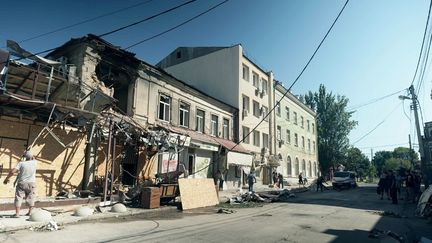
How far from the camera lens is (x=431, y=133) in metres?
25.2

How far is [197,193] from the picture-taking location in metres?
14.6

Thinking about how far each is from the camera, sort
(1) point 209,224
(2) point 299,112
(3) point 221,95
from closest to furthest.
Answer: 1. (1) point 209,224
2. (3) point 221,95
3. (2) point 299,112

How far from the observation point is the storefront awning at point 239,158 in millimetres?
23719

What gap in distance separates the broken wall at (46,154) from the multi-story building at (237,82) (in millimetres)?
15514

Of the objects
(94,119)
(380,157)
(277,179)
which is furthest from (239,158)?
(380,157)

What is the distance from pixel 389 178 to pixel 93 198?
17.1m

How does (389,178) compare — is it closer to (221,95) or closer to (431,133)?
(431,133)

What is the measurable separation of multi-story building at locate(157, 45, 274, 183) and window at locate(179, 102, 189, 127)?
662 centimetres

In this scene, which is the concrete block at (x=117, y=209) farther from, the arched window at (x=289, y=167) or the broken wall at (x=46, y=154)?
the arched window at (x=289, y=167)

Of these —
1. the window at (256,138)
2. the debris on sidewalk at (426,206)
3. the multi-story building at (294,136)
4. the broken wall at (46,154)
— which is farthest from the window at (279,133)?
the broken wall at (46,154)

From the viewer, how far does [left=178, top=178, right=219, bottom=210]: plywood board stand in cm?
1387

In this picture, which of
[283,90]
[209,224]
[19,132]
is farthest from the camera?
[283,90]

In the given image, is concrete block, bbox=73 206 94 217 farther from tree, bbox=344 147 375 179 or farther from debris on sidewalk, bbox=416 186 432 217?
tree, bbox=344 147 375 179

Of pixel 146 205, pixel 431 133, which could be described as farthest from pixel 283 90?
pixel 146 205
